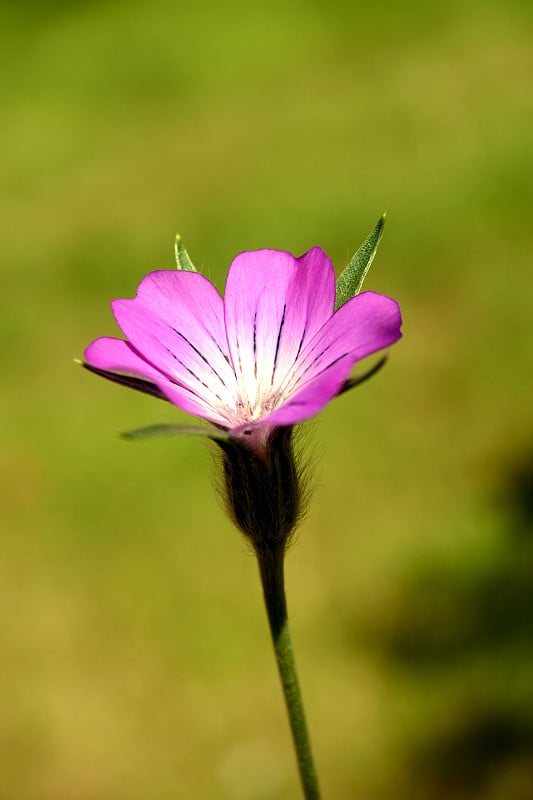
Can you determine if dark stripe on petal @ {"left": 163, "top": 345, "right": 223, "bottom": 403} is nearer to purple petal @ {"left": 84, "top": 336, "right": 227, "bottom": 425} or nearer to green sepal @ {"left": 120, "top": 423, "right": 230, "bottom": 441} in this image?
purple petal @ {"left": 84, "top": 336, "right": 227, "bottom": 425}

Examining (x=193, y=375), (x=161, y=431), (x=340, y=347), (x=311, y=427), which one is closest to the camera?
(x=161, y=431)

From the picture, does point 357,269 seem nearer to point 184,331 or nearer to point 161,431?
point 184,331

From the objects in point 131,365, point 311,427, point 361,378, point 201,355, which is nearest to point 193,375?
point 201,355

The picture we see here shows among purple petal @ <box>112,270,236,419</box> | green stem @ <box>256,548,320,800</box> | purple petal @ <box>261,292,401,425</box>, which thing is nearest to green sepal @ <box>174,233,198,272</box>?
purple petal @ <box>112,270,236,419</box>

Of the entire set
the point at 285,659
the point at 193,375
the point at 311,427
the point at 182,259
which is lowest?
the point at 285,659

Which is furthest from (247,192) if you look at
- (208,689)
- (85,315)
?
(208,689)

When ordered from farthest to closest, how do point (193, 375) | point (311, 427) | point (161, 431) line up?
point (311, 427) → point (193, 375) → point (161, 431)

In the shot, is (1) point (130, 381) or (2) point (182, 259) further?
(2) point (182, 259)

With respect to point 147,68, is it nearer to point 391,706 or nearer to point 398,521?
point 398,521
